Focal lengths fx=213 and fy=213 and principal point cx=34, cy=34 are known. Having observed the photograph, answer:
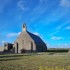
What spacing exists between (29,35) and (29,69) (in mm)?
58994

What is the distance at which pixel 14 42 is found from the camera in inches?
3115

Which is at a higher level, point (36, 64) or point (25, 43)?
point (25, 43)

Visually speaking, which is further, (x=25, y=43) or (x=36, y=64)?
(x=25, y=43)

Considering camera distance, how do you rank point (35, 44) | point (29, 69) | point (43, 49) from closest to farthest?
point (29, 69), point (35, 44), point (43, 49)

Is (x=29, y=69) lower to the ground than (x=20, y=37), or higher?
lower

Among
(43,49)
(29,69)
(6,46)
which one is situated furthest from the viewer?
(43,49)

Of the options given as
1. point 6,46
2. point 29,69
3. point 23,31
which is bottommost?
point 29,69

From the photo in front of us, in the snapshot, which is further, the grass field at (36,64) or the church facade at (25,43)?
the church facade at (25,43)

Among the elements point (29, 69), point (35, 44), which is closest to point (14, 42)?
point (35, 44)

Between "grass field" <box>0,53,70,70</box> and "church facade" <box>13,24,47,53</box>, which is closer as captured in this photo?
"grass field" <box>0,53,70,70</box>

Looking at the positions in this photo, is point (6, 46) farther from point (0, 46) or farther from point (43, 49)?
point (43, 49)

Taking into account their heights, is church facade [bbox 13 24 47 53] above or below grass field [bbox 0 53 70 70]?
above

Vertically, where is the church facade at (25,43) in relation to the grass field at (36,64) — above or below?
above

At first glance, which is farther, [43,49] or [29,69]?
[43,49]
